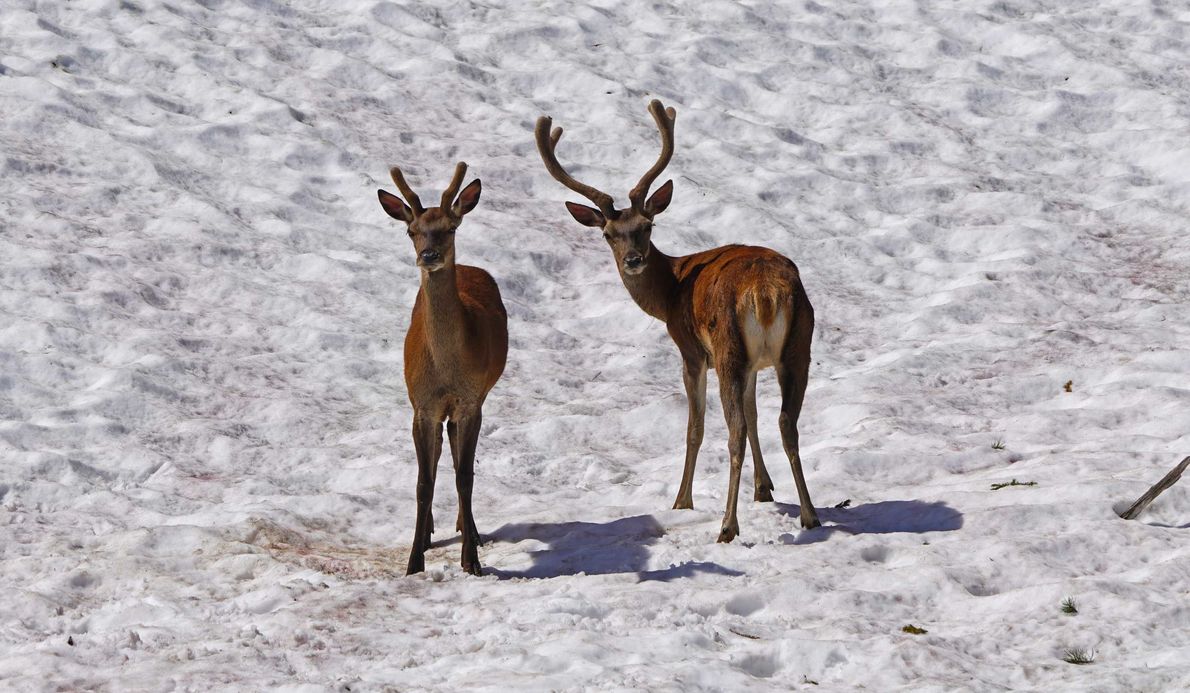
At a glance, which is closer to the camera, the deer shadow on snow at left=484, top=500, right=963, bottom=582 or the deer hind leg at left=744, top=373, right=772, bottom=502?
the deer shadow on snow at left=484, top=500, right=963, bottom=582

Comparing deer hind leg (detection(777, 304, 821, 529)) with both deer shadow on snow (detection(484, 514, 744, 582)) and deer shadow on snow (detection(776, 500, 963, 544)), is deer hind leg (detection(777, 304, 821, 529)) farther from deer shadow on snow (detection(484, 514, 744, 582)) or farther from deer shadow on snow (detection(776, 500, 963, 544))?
deer shadow on snow (detection(484, 514, 744, 582))

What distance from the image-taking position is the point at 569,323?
12344 millimetres

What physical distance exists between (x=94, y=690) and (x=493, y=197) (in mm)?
9060

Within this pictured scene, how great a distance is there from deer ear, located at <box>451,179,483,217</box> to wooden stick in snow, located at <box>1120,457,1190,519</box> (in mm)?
4134

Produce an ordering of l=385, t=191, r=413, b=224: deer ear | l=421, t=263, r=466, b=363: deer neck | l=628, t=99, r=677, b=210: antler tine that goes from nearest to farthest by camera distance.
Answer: l=421, t=263, r=466, b=363: deer neck → l=385, t=191, r=413, b=224: deer ear → l=628, t=99, r=677, b=210: antler tine

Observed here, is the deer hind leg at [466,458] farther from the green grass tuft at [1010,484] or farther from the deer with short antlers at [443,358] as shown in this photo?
the green grass tuft at [1010,484]

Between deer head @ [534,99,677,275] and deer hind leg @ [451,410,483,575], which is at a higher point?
deer head @ [534,99,677,275]

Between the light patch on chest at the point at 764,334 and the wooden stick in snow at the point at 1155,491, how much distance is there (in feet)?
7.12

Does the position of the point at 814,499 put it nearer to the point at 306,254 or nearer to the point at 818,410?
the point at 818,410

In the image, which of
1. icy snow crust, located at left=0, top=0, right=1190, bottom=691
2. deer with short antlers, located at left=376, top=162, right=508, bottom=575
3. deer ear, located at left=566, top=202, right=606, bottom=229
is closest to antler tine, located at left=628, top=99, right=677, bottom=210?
deer ear, located at left=566, top=202, right=606, bottom=229

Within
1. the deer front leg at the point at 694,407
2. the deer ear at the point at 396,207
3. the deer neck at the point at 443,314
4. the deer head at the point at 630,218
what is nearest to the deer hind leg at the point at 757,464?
the deer front leg at the point at 694,407

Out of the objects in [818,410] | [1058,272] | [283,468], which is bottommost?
[283,468]

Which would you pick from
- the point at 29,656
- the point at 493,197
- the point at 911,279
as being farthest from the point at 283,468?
the point at 911,279

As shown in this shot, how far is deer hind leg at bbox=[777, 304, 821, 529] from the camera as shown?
26.2 ft
